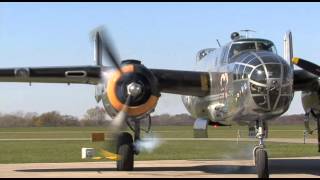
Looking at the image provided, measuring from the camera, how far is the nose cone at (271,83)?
12375 mm

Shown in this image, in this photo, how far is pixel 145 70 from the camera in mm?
14023

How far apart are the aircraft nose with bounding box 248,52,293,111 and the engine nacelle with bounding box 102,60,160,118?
106 inches

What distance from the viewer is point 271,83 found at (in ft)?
40.4

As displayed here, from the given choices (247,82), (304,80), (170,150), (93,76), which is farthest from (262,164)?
(170,150)

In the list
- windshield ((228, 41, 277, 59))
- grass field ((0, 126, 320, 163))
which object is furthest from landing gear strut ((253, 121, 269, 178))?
grass field ((0, 126, 320, 163))

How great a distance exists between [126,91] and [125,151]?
3.08m

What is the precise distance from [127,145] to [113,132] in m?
2.46

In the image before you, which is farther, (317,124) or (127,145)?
(317,124)

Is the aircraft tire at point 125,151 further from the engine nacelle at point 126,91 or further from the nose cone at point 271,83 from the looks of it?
the nose cone at point 271,83

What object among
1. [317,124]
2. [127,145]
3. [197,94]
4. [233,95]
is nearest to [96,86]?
[127,145]

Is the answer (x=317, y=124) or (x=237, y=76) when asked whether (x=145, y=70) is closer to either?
(x=237, y=76)

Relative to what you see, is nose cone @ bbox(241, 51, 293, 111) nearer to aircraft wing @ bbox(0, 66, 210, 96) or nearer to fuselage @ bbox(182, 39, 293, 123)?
fuselage @ bbox(182, 39, 293, 123)

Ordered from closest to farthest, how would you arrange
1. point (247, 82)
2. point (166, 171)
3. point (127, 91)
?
1. point (247, 82)
2. point (127, 91)
3. point (166, 171)

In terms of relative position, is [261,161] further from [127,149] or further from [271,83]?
[127,149]
